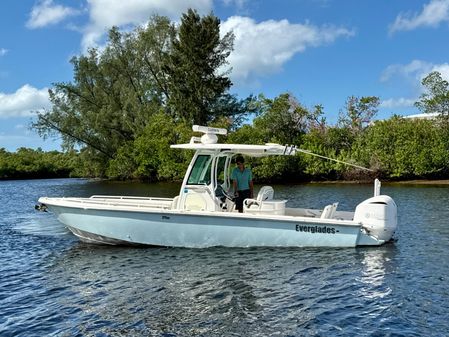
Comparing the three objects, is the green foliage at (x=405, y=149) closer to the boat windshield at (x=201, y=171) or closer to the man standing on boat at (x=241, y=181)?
the man standing on boat at (x=241, y=181)

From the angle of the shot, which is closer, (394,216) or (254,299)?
(254,299)

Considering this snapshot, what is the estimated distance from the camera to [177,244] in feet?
46.3

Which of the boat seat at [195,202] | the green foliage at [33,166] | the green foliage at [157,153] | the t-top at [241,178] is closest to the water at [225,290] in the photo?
Result: the boat seat at [195,202]

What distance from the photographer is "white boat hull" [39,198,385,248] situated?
13203 mm

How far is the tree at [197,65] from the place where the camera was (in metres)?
55.1

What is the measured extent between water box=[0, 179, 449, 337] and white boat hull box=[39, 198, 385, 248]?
0.29 metres

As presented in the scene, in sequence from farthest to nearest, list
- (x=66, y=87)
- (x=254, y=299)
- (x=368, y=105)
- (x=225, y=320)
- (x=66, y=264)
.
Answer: (x=66, y=87) < (x=368, y=105) < (x=66, y=264) < (x=254, y=299) < (x=225, y=320)

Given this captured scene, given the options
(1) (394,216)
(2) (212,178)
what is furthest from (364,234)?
(2) (212,178)

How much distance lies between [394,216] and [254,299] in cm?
557

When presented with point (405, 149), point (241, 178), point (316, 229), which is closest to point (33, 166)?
point (405, 149)

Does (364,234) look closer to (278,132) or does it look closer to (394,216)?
(394,216)

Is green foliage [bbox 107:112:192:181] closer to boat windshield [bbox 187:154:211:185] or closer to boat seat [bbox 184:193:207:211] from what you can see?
boat windshield [bbox 187:154:211:185]

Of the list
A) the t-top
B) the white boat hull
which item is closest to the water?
the white boat hull

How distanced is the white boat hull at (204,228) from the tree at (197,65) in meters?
42.1
